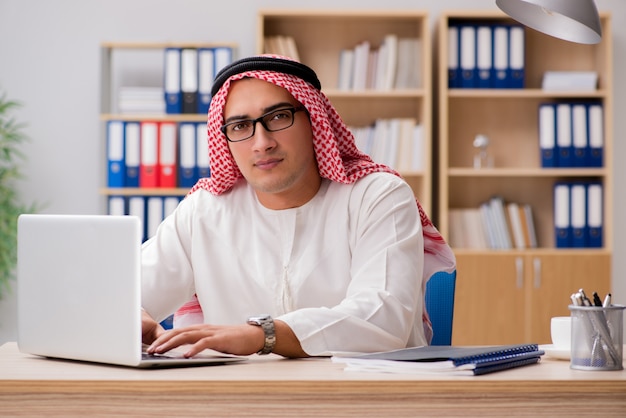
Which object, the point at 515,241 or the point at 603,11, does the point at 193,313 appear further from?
the point at 603,11

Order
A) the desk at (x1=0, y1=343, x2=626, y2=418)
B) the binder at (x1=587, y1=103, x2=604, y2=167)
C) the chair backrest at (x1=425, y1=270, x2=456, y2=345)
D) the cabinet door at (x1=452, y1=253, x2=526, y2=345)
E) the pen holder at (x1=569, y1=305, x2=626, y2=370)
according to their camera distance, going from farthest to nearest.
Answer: the binder at (x1=587, y1=103, x2=604, y2=167)
the cabinet door at (x1=452, y1=253, x2=526, y2=345)
the chair backrest at (x1=425, y1=270, x2=456, y2=345)
the pen holder at (x1=569, y1=305, x2=626, y2=370)
the desk at (x1=0, y1=343, x2=626, y2=418)

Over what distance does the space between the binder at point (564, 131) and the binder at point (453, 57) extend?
56 cm

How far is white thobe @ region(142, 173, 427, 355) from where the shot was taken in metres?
2.02

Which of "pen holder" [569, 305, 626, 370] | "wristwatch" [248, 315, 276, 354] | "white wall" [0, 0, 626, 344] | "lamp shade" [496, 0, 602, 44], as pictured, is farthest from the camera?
"white wall" [0, 0, 626, 344]

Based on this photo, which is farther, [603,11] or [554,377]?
[603,11]

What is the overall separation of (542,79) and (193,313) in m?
3.22

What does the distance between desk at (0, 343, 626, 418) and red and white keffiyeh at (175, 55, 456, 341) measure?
806 mm

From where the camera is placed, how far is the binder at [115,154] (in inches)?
183

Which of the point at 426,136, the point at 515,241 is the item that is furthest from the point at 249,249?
the point at 515,241

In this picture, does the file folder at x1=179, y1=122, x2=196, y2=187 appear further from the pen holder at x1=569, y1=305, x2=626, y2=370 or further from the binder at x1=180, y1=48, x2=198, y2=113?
the pen holder at x1=569, y1=305, x2=626, y2=370

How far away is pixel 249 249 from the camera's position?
221cm

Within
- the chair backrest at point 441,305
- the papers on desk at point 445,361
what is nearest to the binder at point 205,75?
the chair backrest at point 441,305

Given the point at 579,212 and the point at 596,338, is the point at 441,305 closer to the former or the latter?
the point at 596,338

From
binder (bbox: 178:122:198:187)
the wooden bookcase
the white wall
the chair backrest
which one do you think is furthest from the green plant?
the chair backrest
